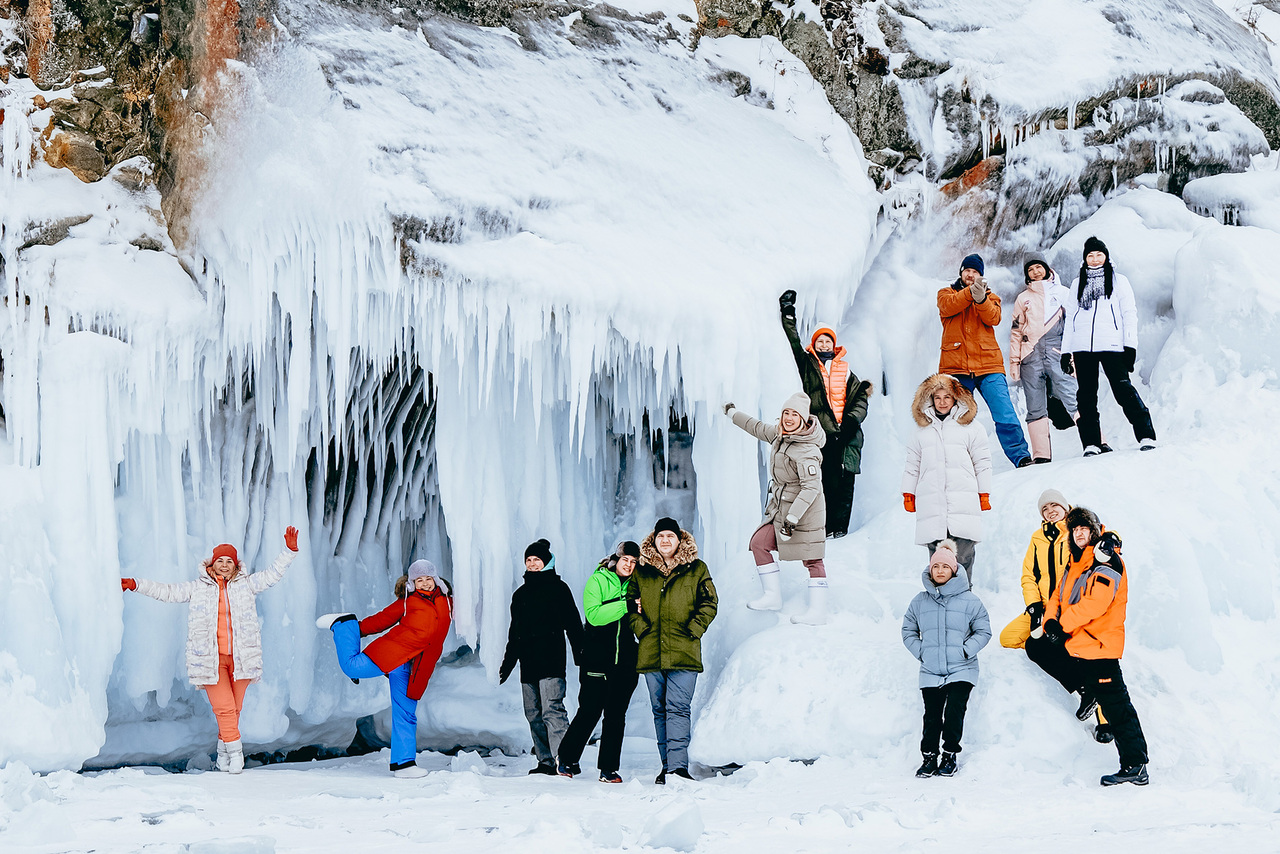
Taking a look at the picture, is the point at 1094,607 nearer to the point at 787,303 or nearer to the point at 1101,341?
the point at 1101,341

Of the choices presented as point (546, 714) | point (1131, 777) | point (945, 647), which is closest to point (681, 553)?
point (546, 714)

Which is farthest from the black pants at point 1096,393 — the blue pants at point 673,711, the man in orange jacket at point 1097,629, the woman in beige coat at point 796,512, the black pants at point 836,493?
the blue pants at point 673,711

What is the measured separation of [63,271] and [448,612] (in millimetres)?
3222

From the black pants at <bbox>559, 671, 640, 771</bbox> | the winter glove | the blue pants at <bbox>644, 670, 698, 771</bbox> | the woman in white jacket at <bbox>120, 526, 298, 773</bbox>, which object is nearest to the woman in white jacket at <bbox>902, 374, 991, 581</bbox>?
the winter glove

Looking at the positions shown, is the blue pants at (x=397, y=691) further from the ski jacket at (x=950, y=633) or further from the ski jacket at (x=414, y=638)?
the ski jacket at (x=950, y=633)

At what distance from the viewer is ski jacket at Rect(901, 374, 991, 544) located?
638 cm

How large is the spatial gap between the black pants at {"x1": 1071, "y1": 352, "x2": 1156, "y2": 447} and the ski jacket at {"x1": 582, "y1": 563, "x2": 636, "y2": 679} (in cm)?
336

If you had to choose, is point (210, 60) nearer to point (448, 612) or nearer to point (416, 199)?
point (416, 199)

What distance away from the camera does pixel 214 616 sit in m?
6.66

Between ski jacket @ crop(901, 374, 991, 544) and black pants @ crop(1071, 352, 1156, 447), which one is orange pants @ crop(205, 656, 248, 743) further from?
black pants @ crop(1071, 352, 1156, 447)

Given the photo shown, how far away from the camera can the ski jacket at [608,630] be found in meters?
6.32

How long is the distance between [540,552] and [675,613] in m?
0.96

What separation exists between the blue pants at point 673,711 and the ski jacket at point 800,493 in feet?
3.42

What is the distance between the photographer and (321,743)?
8.71 meters
